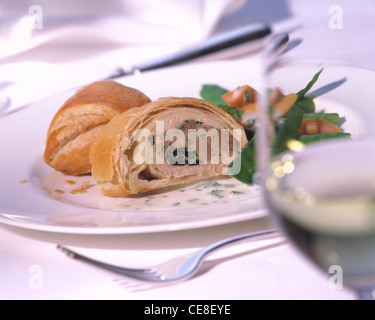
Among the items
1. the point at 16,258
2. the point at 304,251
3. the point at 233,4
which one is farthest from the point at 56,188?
the point at 233,4

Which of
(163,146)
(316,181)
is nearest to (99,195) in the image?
(163,146)

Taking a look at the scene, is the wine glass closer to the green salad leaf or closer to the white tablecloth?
the white tablecloth

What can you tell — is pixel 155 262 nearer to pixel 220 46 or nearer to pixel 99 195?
pixel 99 195

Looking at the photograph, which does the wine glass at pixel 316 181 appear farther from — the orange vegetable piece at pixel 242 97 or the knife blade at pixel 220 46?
the knife blade at pixel 220 46

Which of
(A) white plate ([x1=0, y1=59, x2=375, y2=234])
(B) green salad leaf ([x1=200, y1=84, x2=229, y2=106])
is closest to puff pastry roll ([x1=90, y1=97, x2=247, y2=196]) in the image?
(A) white plate ([x1=0, y1=59, x2=375, y2=234])

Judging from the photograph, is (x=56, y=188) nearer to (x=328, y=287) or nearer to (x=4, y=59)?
(x=328, y=287)

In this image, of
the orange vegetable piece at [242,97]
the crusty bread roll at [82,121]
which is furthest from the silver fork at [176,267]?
the orange vegetable piece at [242,97]
